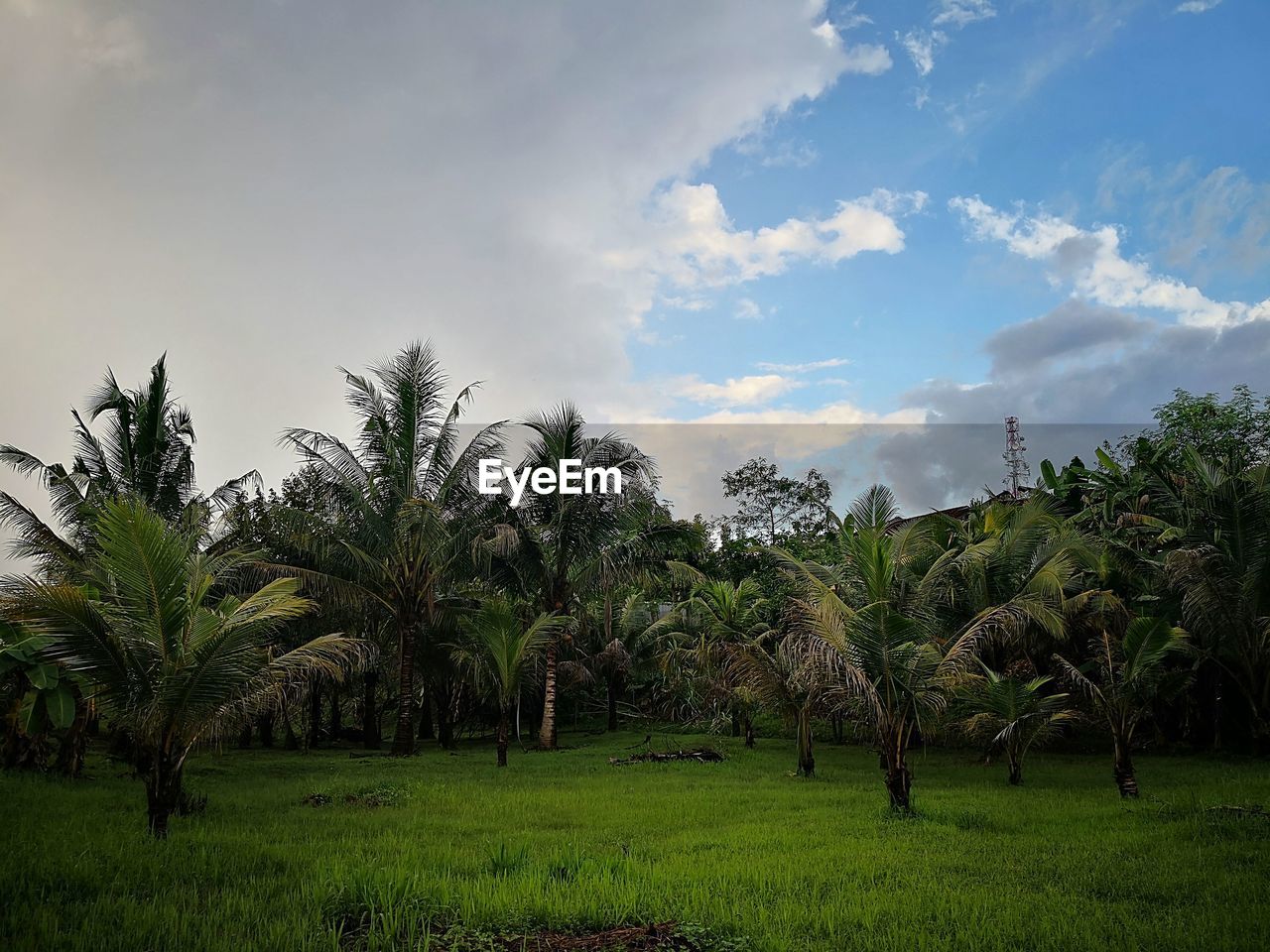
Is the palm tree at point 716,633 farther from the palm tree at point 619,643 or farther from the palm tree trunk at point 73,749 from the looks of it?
the palm tree trunk at point 73,749

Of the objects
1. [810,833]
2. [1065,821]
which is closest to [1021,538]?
[1065,821]

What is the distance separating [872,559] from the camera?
1050cm

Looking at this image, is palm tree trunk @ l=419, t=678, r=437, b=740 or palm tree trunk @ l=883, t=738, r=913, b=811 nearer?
palm tree trunk @ l=883, t=738, r=913, b=811

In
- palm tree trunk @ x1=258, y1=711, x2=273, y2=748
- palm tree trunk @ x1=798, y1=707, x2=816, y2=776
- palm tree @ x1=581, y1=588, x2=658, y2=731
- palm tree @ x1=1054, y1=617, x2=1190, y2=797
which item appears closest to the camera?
palm tree @ x1=1054, y1=617, x2=1190, y2=797

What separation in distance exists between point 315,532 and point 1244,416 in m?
24.1

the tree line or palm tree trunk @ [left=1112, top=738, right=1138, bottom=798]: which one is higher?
the tree line

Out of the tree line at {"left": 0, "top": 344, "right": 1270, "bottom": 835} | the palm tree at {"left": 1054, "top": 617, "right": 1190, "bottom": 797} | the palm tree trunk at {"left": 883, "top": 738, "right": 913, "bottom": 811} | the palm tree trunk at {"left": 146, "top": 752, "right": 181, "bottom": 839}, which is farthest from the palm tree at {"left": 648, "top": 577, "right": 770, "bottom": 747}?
the palm tree trunk at {"left": 146, "top": 752, "right": 181, "bottom": 839}

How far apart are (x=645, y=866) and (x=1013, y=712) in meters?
8.31

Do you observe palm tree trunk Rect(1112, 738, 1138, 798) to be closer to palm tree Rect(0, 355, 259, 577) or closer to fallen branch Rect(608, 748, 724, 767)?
fallen branch Rect(608, 748, 724, 767)

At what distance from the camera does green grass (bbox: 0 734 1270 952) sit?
17.4ft

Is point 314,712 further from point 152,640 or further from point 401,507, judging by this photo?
point 152,640

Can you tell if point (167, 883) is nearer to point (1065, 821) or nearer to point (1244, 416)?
point (1065, 821)

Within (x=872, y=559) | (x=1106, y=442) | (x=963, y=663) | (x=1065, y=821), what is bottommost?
(x=1065, y=821)

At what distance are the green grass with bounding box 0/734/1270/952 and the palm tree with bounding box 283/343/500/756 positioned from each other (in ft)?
22.7
